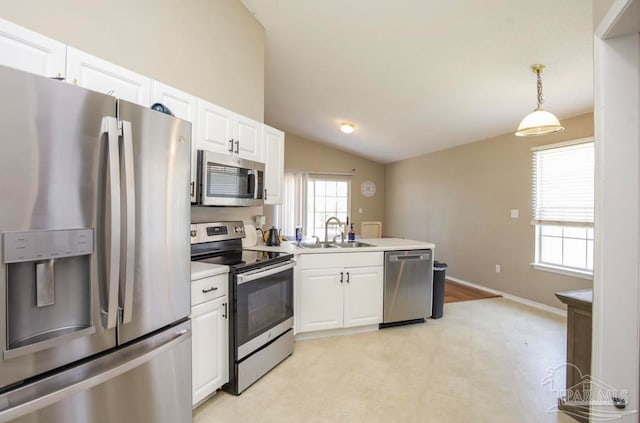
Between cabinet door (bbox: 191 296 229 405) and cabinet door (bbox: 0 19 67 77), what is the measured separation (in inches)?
53.5

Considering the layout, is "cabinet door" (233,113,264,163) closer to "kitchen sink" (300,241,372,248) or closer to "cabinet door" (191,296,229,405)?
"kitchen sink" (300,241,372,248)

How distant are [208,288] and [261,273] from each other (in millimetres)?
414

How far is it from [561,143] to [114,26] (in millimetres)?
4618

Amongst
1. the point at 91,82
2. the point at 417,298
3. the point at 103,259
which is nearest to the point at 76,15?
the point at 91,82

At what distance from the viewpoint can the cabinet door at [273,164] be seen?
2.99 metres

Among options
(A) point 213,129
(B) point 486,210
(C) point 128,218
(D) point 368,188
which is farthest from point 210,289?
(D) point 368,188

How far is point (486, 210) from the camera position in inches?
190

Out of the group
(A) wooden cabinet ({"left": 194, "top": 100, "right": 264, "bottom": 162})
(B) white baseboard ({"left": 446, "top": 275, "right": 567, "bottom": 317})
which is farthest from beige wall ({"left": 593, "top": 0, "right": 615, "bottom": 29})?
(B) white baseboard ({"left": 446, "top": 275, "right": 567, "bottom": 317})

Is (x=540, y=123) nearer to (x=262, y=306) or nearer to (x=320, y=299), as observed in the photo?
(x=320, y=299)

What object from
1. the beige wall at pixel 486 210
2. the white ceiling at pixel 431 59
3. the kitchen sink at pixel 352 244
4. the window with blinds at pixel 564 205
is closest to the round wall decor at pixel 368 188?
the beige wall at pixel 486 210

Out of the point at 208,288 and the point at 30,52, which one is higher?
the point at 30,52

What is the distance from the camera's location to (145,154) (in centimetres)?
134

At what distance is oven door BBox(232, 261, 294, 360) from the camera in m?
2.04

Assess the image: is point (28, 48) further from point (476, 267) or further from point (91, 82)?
point (476, 267)
